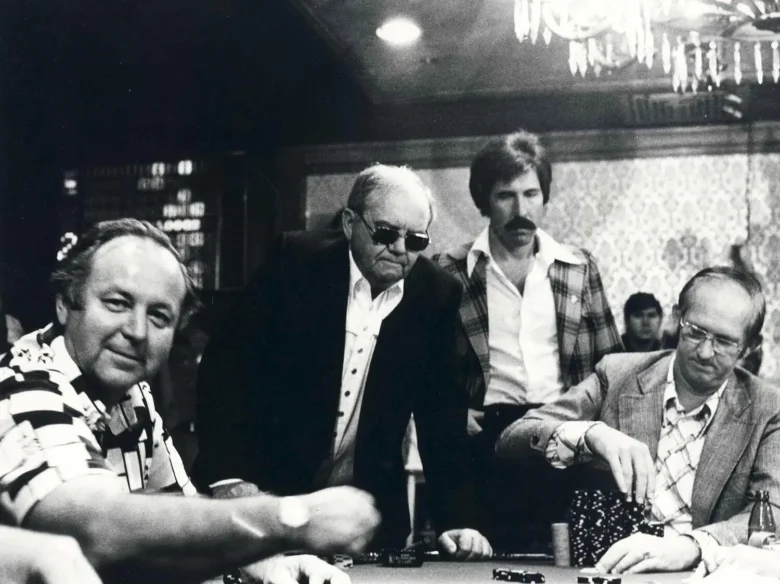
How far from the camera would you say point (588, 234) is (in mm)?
2713

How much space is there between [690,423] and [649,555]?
52cm

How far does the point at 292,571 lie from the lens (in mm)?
1914

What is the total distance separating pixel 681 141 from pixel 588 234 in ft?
1.25

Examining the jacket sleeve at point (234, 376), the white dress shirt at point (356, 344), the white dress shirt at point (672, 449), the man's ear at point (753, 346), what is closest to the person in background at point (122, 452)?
the jacket sleeve at point (234, 376)

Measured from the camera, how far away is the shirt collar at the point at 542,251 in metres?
2.66

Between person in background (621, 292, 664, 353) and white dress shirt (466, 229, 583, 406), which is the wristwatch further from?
person in background (621, 292, 664, 353)

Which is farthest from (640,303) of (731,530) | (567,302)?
(731,530)

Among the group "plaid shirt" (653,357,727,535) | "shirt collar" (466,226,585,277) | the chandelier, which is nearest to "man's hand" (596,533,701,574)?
"plaid shirt" (653,357,727,535)

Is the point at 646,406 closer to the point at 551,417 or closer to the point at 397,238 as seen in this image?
the point at 551,417

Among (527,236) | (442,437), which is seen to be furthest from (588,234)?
(442,437)

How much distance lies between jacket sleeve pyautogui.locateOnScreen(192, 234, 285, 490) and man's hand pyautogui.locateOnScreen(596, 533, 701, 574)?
38.9 inches

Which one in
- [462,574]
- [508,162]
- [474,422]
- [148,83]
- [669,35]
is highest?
[669,35]

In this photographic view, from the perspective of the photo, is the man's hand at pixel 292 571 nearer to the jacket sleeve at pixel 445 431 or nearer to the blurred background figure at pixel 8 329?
the jacket sleeve at pixel 445 431

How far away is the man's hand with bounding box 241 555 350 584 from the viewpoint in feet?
6.18
